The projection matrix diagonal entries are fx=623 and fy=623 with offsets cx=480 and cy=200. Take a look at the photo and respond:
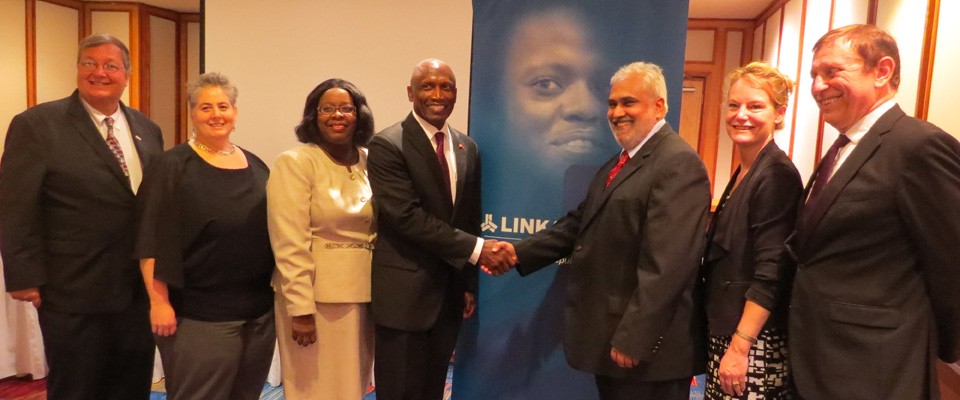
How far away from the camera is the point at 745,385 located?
1.75 meters

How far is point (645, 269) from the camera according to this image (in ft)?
5.92

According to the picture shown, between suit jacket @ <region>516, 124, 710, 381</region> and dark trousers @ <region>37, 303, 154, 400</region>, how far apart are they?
5.38 ft

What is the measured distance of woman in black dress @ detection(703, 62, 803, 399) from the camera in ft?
5.59

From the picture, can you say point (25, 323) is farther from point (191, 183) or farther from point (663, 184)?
point (663, 184)

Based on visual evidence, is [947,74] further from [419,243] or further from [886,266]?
[419,243]

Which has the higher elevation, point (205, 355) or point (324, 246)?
point (324, 246)

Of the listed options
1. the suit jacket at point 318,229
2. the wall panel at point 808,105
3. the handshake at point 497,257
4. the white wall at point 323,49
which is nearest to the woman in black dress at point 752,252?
the handshake at point 497,257

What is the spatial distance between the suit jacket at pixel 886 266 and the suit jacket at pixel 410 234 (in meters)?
1.18

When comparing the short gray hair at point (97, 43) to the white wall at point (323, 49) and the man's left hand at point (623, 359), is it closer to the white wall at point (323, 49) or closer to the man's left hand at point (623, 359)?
the white wall at point (323, 49)

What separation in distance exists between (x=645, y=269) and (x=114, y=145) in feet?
6.39

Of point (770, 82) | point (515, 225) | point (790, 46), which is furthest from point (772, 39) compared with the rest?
point (770, 82)

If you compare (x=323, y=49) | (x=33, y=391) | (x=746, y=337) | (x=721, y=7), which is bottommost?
(x=33, y=391)

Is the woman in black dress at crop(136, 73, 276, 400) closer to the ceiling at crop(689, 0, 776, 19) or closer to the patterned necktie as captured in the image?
the patterned necktie

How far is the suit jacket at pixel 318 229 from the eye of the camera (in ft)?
6.98
